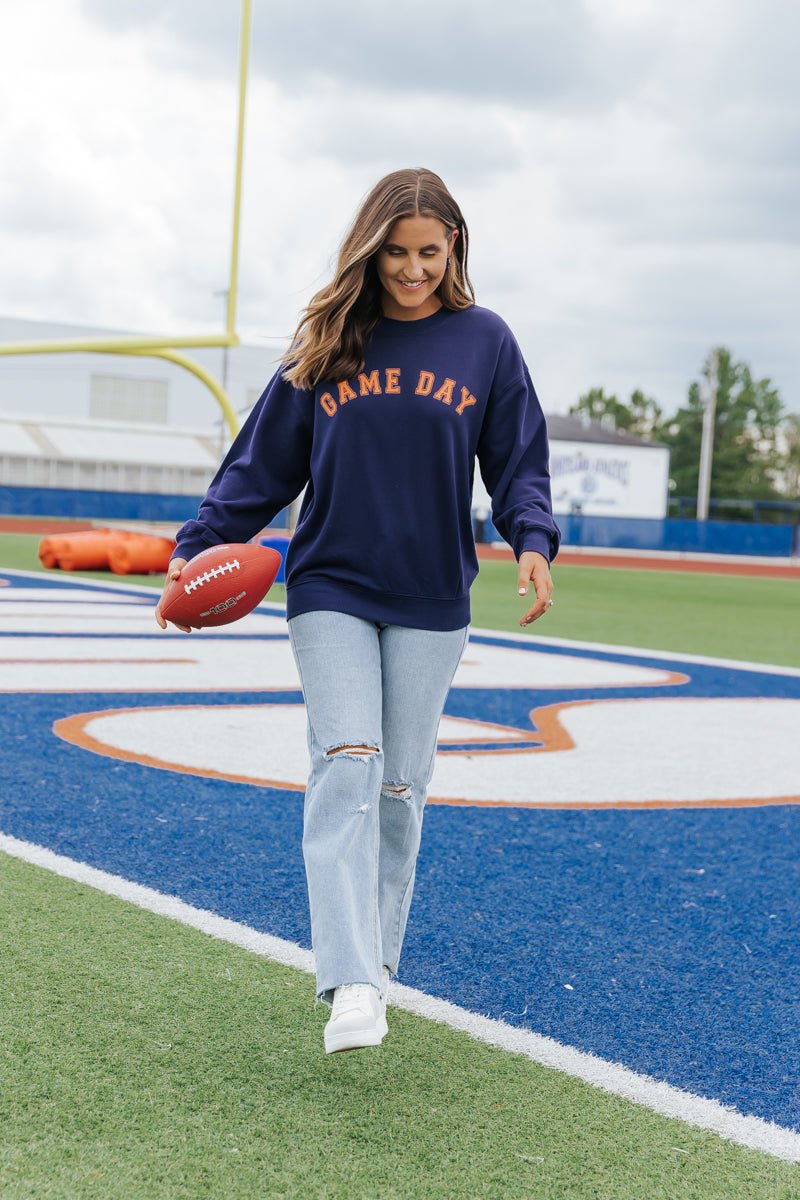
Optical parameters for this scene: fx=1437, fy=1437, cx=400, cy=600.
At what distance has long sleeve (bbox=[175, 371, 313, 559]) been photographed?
3205 mm

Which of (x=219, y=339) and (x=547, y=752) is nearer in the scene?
(x=547, y=752)

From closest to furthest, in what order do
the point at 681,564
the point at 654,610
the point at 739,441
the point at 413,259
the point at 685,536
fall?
1. the point at 413,259
2. the point at 654,610
3. the point at 681,564
4. the point at 685,536
5. the point at 739,441

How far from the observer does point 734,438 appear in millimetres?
96375

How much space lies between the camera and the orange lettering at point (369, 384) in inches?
119

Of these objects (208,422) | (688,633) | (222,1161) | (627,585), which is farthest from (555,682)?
(208,422)

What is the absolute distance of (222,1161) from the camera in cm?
248

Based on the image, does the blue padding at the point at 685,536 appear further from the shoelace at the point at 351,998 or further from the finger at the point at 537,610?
the shoelace at the point at 351,998

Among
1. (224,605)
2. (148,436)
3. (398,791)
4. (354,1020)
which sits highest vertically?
(148,436)

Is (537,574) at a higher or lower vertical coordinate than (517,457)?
lower

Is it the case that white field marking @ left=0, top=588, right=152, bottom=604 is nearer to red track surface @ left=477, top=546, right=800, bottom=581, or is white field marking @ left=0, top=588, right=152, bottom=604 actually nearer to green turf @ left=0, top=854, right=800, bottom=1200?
green turf @ left=0, top=854, right=800, bottom=1200

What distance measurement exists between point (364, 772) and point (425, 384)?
82 cm

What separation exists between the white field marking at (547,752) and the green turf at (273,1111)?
2.48 meters

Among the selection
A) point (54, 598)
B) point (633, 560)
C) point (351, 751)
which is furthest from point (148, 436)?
point (351, 751)

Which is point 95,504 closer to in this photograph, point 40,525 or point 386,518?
point 40,525
